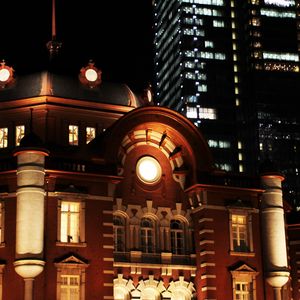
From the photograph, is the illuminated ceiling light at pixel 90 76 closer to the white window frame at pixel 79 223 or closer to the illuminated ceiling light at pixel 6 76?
the illuminated ceiling light at pixel 6 76

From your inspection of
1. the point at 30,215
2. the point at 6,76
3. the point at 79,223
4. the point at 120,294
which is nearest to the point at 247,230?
the point at 120,294

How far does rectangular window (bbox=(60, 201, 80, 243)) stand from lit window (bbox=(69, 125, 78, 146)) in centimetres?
729

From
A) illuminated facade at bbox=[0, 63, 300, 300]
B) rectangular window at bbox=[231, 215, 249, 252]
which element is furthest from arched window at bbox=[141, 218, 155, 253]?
rectangular window at bbox=[231, 215, 249, 252]

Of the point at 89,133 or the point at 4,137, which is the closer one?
the point at 4,137

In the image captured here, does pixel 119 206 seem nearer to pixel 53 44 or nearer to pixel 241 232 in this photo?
pixel 241 232

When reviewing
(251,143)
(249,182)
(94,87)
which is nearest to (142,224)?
(249,182)

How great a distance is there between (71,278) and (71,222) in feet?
9.47

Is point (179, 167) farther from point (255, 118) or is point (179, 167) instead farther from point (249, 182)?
point (255, 118)

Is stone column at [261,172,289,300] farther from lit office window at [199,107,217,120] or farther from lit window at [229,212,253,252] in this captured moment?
Answer: lit office window at [199,107,217,120]

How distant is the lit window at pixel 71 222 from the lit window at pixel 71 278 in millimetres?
1146

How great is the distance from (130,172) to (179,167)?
301 centimetres

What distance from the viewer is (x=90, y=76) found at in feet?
153

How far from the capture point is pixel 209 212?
4153cm

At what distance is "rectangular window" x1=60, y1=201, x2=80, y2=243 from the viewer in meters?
37.9
